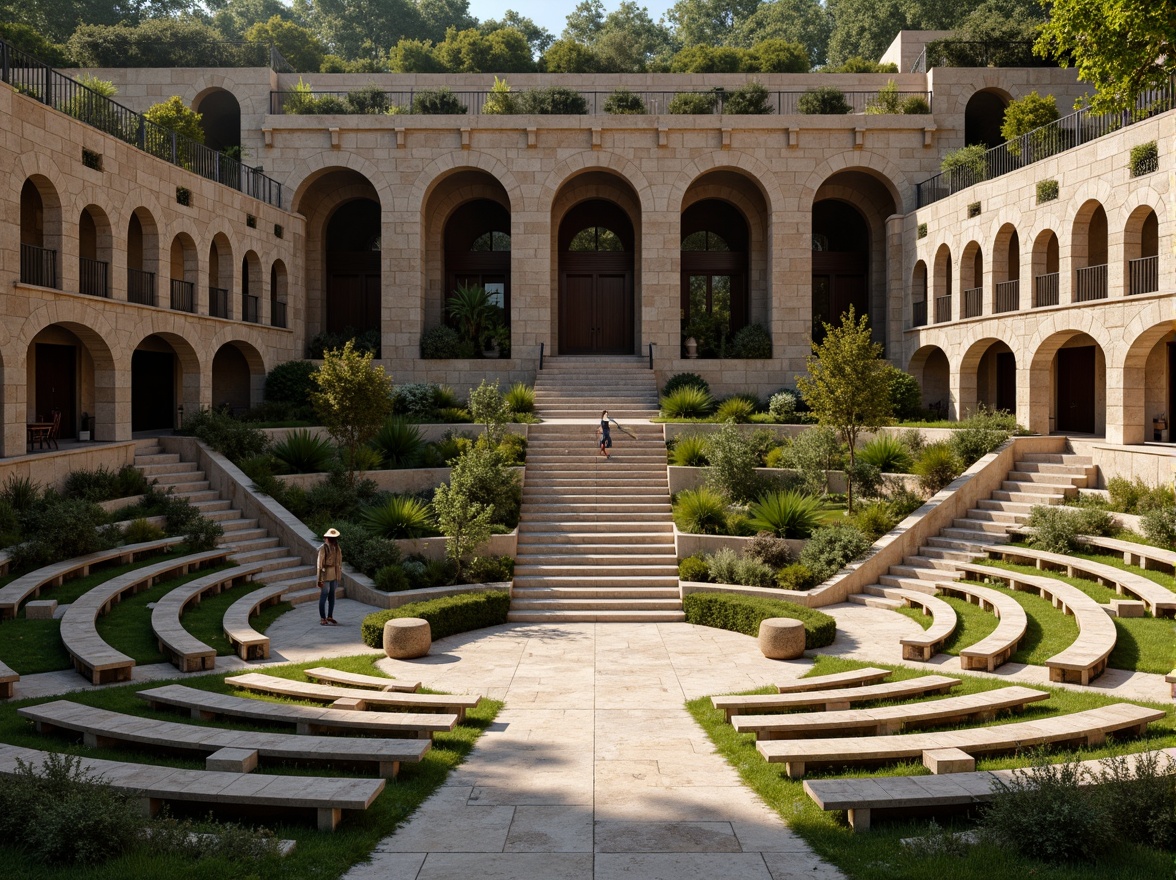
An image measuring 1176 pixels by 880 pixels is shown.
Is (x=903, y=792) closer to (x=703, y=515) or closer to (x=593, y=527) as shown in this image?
(x=703, y=515)

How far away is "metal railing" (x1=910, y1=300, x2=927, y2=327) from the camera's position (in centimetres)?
2983

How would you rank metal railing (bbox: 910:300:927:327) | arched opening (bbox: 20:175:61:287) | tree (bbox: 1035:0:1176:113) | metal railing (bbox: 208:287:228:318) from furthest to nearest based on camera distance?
metal railing (bbox: 910:300:927:327) < metal railing (bbox: 208:287:228:318) < arched opening (bbox: 20:175:61:287) < tree (bbox: 1035:0:1176:113)

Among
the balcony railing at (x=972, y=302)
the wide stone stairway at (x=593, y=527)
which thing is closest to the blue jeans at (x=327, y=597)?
the wide stone stairway at (x=593, y=527)

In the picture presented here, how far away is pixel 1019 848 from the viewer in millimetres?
6102

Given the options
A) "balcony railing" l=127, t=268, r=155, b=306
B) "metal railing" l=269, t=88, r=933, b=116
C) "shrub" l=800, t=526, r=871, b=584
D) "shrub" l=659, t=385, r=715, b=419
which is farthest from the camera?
"metal railing" l=269, t=88, r=933, b=116

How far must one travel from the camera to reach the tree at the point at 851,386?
1898 centimetres

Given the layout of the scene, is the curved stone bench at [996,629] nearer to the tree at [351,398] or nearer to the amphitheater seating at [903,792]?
the amphitheater seating at [903,792]

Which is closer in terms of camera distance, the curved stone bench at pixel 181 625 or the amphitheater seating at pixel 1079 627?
the amphitheater seating at pixel 1079 627

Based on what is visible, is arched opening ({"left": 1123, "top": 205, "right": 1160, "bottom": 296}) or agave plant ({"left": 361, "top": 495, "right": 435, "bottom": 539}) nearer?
agave plant ({"left": 361, "top": 495, "right": 435, "bottom": 539})

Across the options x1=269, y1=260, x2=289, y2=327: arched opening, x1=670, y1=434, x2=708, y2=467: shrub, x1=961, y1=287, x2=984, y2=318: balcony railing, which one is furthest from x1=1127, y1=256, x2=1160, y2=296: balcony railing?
x1=269, y1=260, x2=289, y2=327: arched opening

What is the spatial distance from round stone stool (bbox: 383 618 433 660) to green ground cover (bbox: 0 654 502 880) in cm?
148

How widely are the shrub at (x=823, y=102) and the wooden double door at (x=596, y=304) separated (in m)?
8.72

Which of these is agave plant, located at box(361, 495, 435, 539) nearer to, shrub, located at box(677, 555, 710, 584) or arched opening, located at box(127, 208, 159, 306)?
shrub, located at box(677, 555, 710, 584)

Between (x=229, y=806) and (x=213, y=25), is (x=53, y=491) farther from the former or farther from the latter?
(x=213, y=25)
